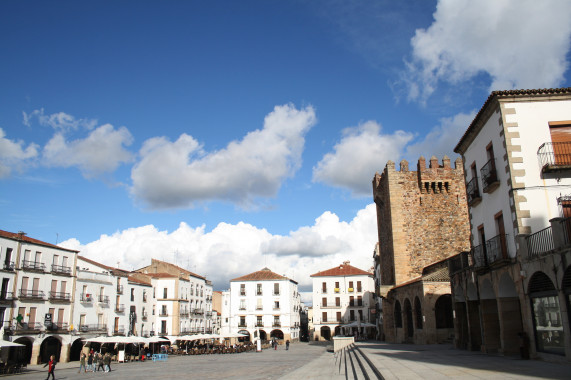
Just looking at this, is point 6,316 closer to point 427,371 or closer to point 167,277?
point 167,277

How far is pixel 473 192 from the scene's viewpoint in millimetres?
19656

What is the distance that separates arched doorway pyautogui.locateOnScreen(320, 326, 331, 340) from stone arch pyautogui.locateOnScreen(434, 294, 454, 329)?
151 feet

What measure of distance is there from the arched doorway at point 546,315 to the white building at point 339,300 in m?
57.9

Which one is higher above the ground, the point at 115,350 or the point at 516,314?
the point at 516,314

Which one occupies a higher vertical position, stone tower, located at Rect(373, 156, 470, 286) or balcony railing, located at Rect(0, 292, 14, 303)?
stone tower, located at Rect(373, 156, 470, 286)

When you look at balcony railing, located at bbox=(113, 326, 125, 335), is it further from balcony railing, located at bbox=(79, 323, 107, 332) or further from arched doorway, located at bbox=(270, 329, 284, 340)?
arched doorway, located at bbox=(270, 329, 284, 340)

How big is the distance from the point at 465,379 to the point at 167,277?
52.5 m

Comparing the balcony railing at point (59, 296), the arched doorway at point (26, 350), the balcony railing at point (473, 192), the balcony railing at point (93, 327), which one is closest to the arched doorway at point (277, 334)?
the balcony railing at point (93, 327)

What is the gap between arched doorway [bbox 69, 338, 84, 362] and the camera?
3975 cm

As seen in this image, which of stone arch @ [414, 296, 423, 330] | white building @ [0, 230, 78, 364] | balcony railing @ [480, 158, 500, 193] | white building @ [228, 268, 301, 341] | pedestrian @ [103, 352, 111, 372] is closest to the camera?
balcony railing @ [480, 158, 500, 193]

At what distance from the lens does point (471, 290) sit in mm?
20656

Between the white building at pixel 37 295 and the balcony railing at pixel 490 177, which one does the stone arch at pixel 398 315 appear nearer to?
the balcony railing at pixel 490 177

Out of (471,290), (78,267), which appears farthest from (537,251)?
(78,267)

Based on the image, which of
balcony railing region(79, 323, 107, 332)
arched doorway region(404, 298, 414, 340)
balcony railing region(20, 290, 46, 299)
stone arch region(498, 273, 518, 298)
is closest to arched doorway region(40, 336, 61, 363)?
balcony railing region(79, 323, 107, 332)
